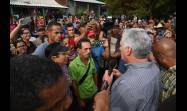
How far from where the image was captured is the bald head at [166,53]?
14.0 feet

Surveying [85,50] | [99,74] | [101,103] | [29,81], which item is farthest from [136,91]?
[99,74]

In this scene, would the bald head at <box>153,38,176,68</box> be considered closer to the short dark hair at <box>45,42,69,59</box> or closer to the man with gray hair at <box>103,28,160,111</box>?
the man with gray hair at <box>103,28,160,111</box>

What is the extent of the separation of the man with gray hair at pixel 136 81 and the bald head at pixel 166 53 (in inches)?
27.4

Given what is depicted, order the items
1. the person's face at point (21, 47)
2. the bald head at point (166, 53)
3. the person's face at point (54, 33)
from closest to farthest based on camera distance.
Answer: the bald head at point (166, 53)
the person's face at point (54, 33)
the person's face at point (21, 47)

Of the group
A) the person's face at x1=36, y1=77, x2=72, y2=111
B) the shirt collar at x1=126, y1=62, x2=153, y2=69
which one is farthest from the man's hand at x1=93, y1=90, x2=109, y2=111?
the person's face at x1=36, y1=77, x2=72, y2=111

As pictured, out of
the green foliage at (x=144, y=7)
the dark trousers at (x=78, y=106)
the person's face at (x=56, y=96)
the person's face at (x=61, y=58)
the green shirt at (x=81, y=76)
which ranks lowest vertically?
the dark trousers at (x=78, y=106)

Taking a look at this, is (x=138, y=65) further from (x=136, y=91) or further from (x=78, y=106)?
(x=78, y=106)

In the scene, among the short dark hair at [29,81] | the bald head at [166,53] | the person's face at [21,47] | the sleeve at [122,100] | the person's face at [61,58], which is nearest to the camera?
the short dark hair at [29,81]

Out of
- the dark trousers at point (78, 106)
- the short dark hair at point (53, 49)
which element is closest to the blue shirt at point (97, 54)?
the dark trousers at point (78, 106)

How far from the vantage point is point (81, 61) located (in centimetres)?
580

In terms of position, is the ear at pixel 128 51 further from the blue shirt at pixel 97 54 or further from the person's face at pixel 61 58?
the blue shirt at pixel 97 54

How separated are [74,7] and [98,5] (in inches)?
449

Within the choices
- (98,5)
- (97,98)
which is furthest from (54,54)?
(98,5)
